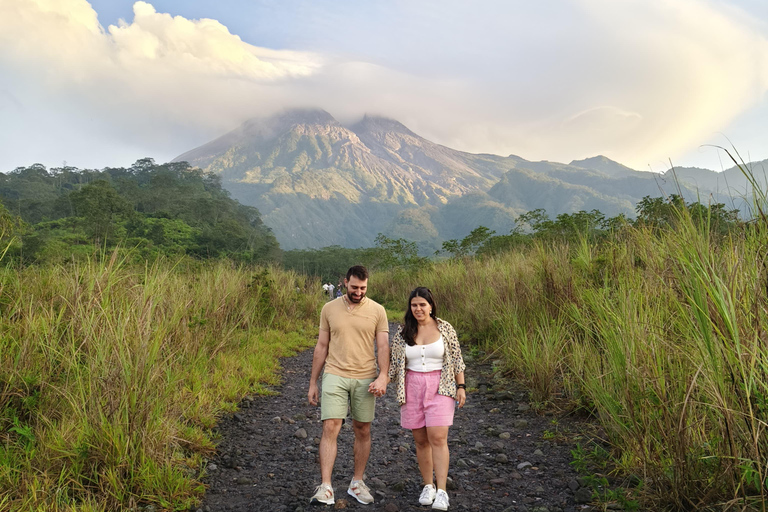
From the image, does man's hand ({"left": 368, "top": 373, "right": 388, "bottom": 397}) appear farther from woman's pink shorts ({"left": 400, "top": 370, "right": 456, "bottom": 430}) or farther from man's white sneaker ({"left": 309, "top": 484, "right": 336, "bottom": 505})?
man's white sneaker ({"left": 309, "top": 484, "right": 336, "bottom": 505})

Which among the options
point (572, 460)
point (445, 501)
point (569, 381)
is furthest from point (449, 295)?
point (445, 501)


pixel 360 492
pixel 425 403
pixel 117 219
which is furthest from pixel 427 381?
pixel 117 219

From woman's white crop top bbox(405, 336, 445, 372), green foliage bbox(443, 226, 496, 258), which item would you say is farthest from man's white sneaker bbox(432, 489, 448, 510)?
green foliage bbox(443, 226, 496, 258)

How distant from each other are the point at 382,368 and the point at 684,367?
6.36 feet

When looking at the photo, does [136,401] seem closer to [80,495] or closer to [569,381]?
[80,495]

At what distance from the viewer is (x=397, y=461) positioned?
427 cm

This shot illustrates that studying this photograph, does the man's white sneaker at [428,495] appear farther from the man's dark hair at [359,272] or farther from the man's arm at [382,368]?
the man's dark hair at [359,272]

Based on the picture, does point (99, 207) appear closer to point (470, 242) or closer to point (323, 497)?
point (470, 242)

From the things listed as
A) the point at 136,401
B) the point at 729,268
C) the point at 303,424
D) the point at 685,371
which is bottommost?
the point at 303,424

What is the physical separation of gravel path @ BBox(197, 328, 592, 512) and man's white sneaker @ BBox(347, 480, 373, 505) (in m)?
0.05

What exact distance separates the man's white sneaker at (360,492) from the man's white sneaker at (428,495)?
0.36 metres

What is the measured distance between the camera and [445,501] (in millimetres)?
3193

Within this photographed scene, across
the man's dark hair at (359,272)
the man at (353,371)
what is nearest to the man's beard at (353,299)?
the man at (353,371)

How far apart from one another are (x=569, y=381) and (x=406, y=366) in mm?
2367
